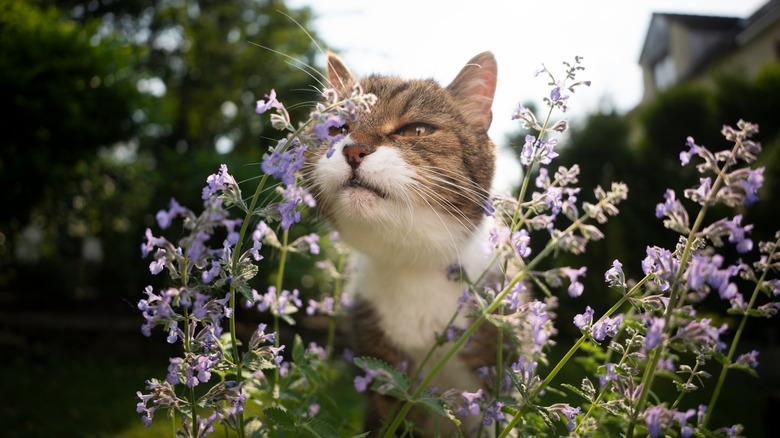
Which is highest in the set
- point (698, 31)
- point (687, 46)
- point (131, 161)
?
point (698, 31)

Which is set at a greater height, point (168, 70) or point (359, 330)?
point (168, 70)

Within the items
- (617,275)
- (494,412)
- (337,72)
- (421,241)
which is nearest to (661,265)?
(617,275)

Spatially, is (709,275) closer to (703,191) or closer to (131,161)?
(703,191)

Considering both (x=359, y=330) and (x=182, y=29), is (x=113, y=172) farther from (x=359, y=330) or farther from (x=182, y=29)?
(x=359, y=330)

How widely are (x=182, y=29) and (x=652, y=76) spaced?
1255 centimetres

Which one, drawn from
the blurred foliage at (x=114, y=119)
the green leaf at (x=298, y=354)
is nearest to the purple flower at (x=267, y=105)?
the green leaf at (x=298, y=354)

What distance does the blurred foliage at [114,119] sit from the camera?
14.5ft

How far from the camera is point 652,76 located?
46.0 feet

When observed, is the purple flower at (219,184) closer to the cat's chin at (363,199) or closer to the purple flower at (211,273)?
the purple flower at (211,273)

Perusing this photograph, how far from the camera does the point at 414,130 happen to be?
1.44m

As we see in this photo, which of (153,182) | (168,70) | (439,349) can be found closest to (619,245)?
(439,349)

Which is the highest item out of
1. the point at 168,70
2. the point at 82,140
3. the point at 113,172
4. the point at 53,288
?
the point at 168,70

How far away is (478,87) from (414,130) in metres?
0.28

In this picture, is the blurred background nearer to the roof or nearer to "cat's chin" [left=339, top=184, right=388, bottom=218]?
"cat's chin" [left=339, top=184, right=388, bottom=218]
